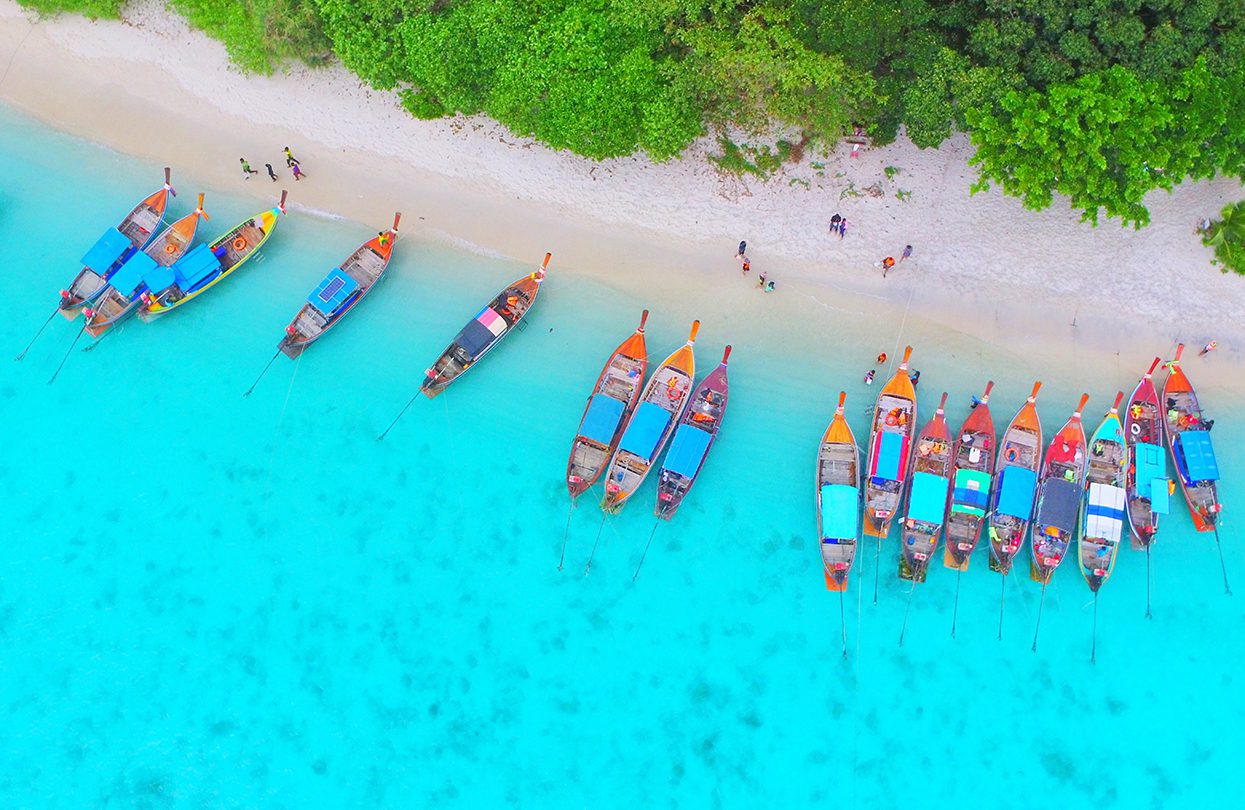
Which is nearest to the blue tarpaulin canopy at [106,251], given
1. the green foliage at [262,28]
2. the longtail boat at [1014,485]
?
the green foliage at [262,28]

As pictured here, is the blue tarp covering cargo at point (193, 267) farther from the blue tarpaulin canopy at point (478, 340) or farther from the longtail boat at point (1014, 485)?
the longtail boat at point (1014, 485)

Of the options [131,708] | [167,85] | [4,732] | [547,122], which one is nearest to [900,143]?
[547,122]

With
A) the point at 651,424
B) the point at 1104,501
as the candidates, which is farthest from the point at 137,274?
the point at 1104,501

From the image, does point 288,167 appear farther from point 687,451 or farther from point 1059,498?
point 1059,498

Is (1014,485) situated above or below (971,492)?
above

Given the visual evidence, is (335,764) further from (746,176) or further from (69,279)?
(746,176)

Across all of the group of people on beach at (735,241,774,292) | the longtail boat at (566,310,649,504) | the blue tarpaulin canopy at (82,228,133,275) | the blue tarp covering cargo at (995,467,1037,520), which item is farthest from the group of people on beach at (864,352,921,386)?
the blue tarpaulin canopy at (82,228,133,275)
